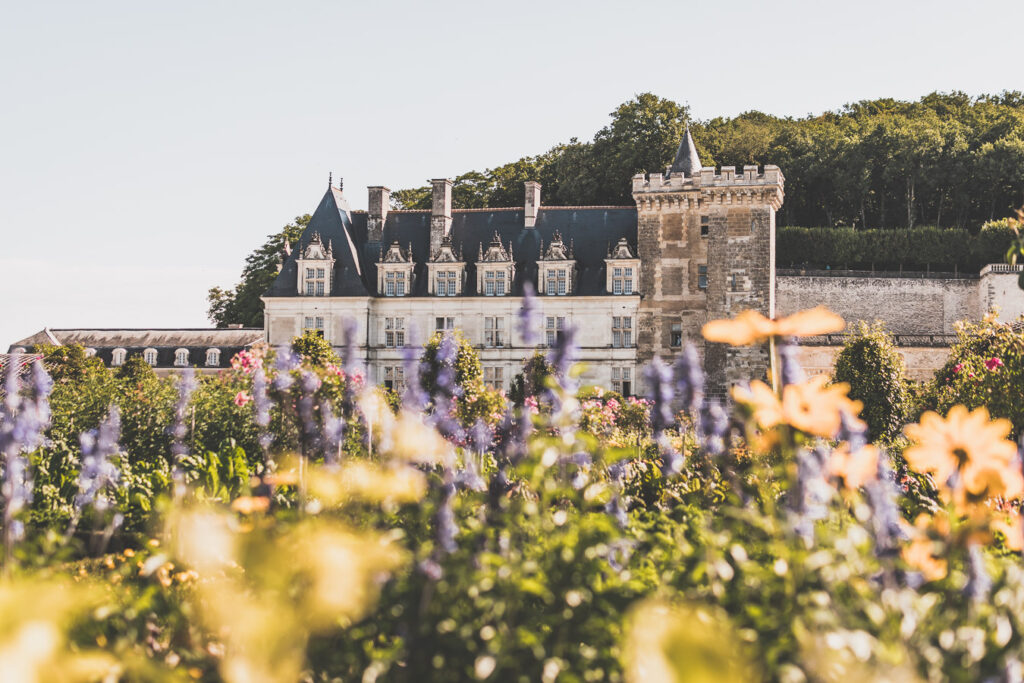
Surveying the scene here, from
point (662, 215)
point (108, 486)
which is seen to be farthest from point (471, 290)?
point (108, 486)

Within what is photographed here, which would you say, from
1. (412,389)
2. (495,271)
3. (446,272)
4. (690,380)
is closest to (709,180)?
(495,271)

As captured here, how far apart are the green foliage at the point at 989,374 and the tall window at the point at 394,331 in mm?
18608

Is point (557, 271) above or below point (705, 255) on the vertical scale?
below

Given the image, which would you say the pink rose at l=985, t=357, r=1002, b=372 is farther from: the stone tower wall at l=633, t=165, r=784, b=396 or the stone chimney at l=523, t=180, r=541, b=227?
the stone chimney at l=523, t=180, r=541, b=227

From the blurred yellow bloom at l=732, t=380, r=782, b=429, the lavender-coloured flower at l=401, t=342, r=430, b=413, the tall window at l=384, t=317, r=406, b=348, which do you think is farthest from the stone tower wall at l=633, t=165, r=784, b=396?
the blurred yellow bloom at l=732, t=380, r=782, b=429

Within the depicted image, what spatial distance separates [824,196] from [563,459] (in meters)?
51.5

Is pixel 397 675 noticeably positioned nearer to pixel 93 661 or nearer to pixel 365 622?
pixel 365 622

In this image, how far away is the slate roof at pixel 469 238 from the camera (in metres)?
34.5

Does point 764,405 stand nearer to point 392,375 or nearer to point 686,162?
point 392,375

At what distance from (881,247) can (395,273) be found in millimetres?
25727

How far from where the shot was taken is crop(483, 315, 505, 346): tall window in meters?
34.1

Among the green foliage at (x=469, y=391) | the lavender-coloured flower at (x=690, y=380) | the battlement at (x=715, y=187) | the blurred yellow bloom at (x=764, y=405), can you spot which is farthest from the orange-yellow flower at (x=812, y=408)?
the battlement at (x=715, y=187)

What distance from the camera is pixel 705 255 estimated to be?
33.4 meters

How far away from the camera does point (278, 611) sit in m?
2.74
